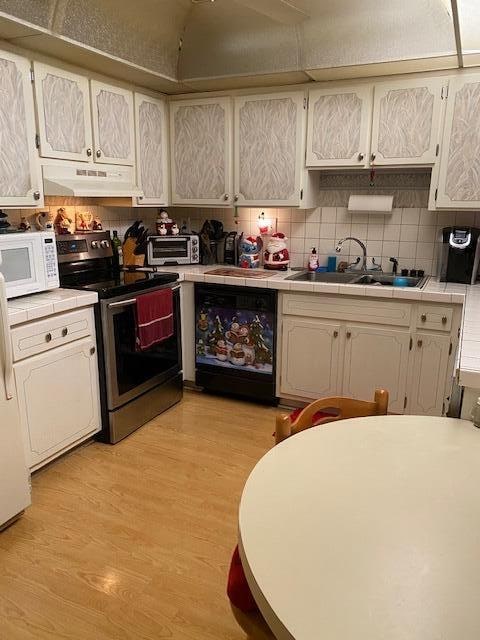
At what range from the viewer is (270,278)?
3.19m

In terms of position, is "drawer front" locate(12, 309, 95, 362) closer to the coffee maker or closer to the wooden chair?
the wooden chair

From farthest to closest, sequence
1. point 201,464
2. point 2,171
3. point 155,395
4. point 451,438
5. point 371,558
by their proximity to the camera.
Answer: point 155,395 → point 201,464 → point 2,171 → point 451,438 → point 371,558

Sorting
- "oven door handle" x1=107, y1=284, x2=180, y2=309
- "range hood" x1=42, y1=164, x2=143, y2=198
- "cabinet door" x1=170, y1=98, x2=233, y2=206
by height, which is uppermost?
"cabinet door" x1=170, y1=98, x2=233, y2=206

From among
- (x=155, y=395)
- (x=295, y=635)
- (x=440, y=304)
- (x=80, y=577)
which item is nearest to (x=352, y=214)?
(x=440, y=304)

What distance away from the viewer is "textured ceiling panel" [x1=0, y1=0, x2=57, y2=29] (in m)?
2.11

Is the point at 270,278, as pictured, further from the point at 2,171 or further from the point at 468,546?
the point at 468,546

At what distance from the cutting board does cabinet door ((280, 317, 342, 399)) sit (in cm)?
36

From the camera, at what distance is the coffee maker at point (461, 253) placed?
293 cm

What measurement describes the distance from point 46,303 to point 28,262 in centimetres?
23

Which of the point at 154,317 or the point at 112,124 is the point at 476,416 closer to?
the point at 154,317

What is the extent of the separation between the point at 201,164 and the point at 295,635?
3.28m

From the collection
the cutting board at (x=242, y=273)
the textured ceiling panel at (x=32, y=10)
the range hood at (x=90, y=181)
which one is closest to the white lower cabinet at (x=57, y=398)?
the range hood at (x=90, y=181)

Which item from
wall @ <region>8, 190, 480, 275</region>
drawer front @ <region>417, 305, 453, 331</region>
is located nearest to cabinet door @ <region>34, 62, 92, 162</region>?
wall @ <region>8, 190, 480, 275</region>

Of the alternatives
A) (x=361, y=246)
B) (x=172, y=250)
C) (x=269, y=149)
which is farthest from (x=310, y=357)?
(x=269, y=149)
